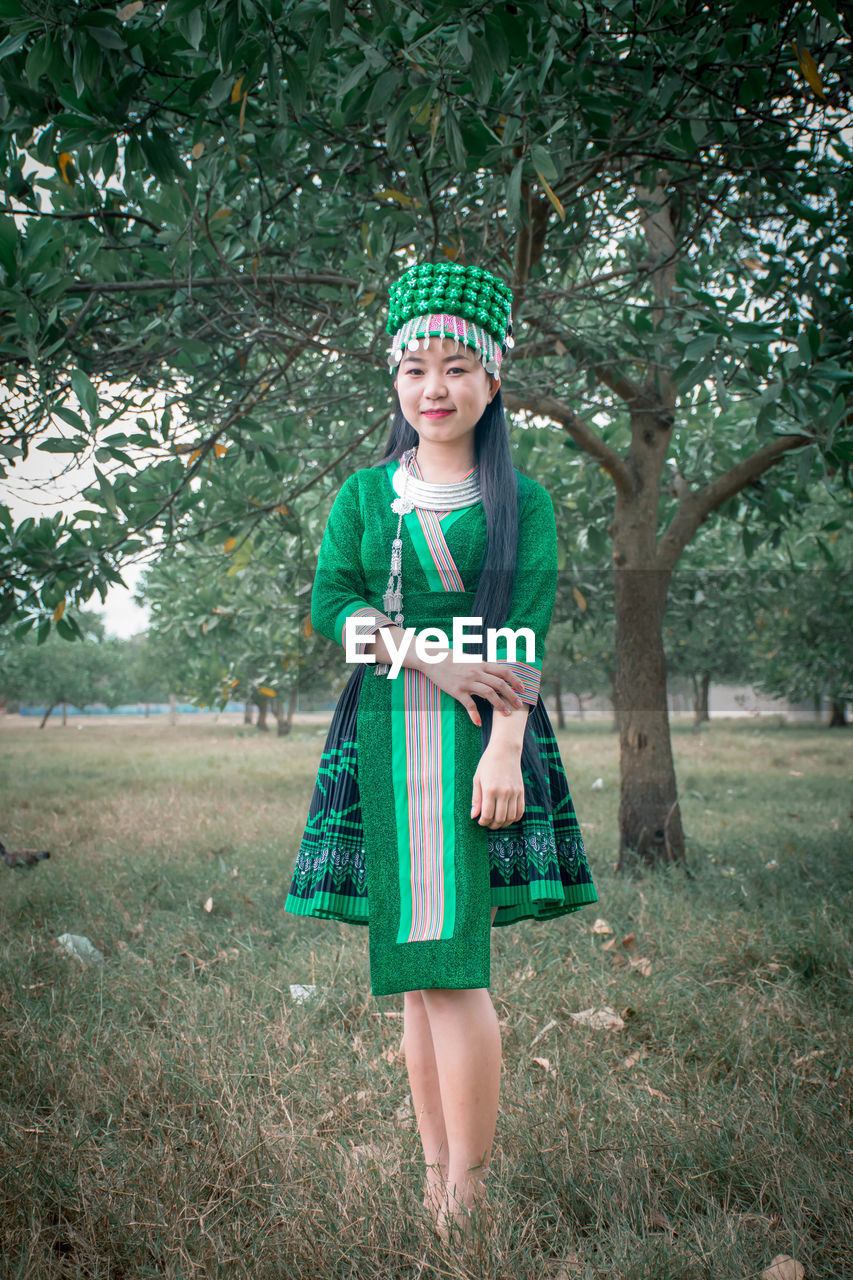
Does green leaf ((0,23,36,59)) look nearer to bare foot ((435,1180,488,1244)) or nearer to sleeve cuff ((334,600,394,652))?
sleeve cuff ((334,600,394,652))

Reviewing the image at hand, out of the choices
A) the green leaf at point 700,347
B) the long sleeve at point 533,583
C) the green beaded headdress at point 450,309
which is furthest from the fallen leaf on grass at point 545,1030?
the green leaf at point 700,347

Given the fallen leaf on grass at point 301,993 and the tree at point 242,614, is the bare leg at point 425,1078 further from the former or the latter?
the tree at point 242,614

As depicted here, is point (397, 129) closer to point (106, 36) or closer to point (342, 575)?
point (106, 36)

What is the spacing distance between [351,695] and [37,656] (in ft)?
76.3

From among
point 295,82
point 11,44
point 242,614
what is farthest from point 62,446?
point 242,614

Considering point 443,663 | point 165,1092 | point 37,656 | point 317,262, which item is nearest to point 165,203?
point 317,262

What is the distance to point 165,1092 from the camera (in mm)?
2352

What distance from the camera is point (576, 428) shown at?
14.4 feet

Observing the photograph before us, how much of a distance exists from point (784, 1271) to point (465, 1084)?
2.27ft

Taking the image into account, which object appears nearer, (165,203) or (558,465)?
(165,203)

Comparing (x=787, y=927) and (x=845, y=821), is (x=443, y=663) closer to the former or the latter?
(x=787, y=927)

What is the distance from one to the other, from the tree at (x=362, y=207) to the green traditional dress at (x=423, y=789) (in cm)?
104

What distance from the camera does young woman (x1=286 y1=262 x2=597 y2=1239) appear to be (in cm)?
174

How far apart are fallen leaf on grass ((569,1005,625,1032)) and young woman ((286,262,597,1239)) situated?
0.97 metres
